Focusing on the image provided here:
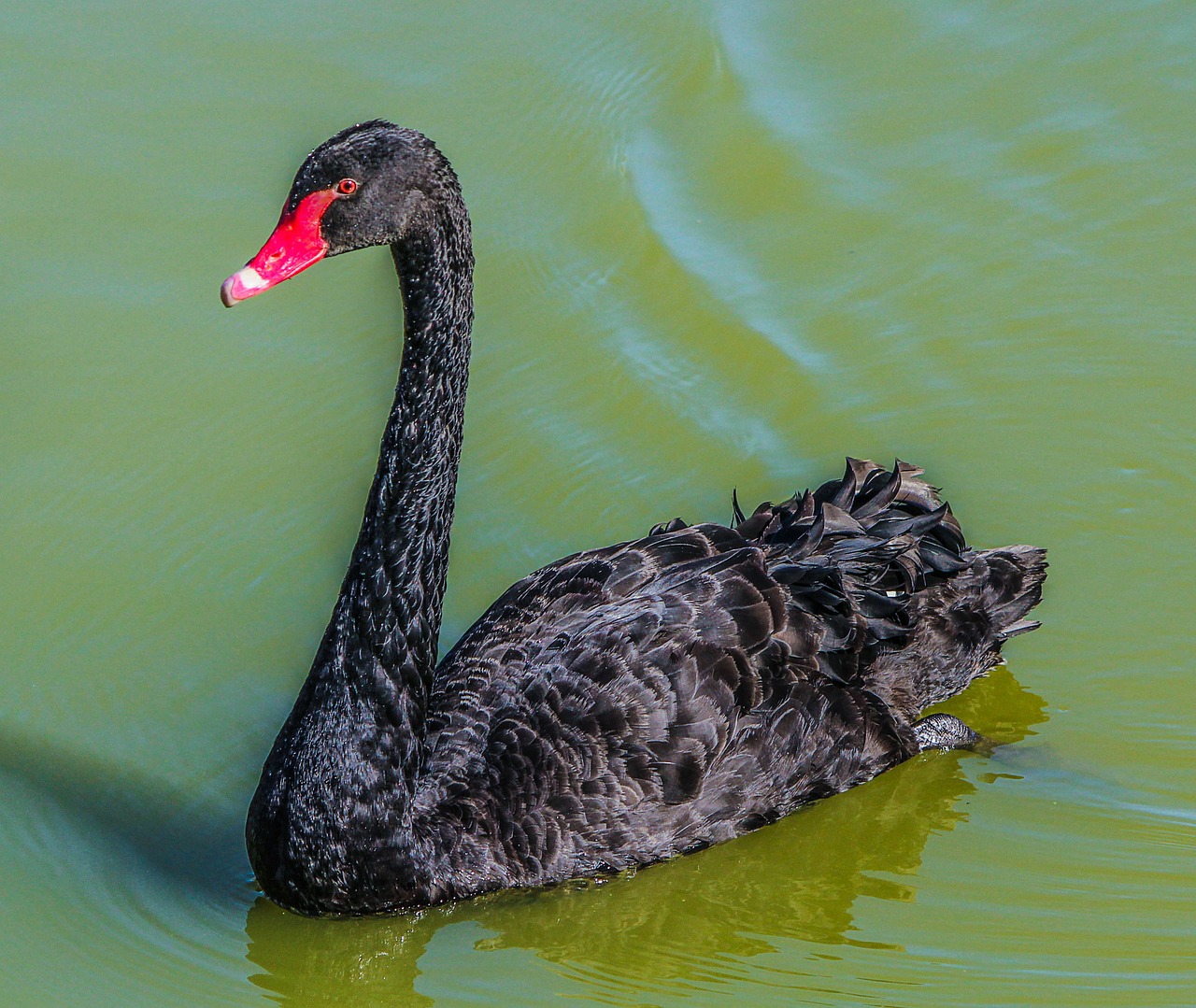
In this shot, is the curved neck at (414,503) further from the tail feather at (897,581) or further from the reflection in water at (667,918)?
the tail feather at (897,581)

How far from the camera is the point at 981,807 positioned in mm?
5711

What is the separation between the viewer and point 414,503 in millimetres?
4980

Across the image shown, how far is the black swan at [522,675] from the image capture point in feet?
15.9

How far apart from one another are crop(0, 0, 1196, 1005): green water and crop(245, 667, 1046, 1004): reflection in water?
0.02 meters

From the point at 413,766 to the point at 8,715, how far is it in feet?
5.52

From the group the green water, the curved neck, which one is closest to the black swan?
the curved neck

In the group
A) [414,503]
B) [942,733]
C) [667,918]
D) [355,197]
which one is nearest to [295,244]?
[355,197]

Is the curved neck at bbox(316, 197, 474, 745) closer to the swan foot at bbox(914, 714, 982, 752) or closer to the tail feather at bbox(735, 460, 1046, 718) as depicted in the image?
the tail feather at bbox(735, 460, 1046, 718)

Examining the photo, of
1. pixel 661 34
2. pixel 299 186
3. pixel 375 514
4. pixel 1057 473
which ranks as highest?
pixel 661 34

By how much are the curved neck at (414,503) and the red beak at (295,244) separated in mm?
235

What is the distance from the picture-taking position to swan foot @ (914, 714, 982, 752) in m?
5.87

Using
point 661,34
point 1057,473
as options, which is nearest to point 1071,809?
point 1057,473

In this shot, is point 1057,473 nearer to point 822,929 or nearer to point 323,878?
point 822,929

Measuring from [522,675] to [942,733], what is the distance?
5.14ft
